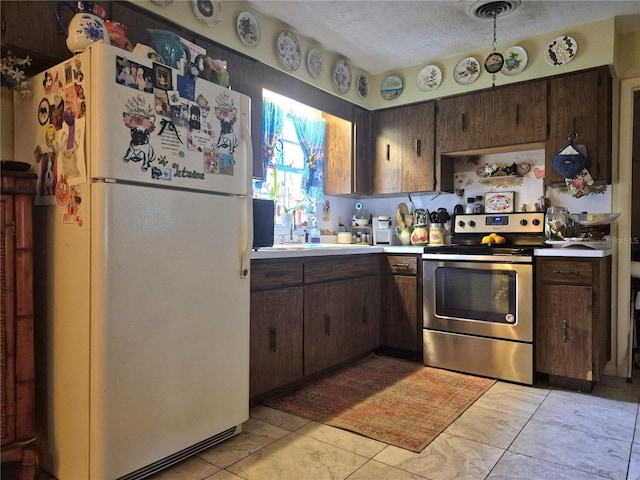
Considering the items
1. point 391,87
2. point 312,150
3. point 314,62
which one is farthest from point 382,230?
point 314,62

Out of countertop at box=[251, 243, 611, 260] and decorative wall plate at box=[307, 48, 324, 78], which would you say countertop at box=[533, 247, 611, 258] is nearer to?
countertop at box=[251, 243, 611, 260]

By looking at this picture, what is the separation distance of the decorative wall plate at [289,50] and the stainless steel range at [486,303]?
1.64 m

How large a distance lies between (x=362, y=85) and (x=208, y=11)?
1691mm

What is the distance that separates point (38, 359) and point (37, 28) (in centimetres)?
137

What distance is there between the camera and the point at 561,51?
306cm

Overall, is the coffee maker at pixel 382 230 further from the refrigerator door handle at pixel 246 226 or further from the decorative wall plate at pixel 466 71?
the refrigerator door handle at pixel 246 226

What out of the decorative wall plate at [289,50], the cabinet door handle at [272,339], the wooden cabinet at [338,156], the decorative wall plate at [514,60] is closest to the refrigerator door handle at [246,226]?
the cabinet door handle at [272,339]

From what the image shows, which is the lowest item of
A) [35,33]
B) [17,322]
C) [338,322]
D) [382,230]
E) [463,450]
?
[463,450]

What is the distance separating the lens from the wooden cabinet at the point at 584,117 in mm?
2945

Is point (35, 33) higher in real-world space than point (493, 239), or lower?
higher

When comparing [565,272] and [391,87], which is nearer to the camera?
[565,272]

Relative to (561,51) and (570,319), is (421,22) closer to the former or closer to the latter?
(561,51)

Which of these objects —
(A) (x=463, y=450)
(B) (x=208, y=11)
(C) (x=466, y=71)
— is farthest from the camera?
(C) (x=466, y=71)

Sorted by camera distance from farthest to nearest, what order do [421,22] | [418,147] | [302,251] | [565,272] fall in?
[418,147], [421,22], [565,272], [302,251]
